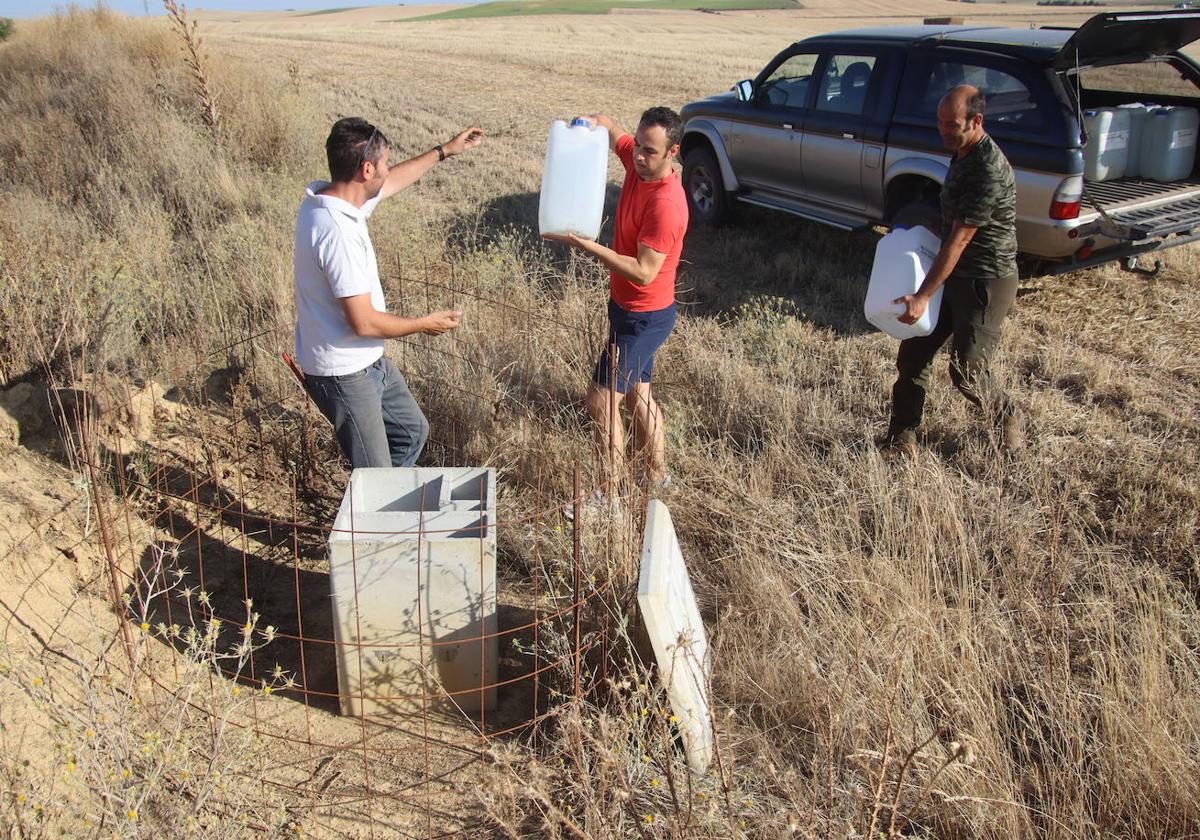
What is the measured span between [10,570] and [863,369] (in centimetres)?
449

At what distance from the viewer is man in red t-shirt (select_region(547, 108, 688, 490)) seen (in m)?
3.71

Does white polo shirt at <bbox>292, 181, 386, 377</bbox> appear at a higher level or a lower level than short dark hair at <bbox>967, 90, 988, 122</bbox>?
lower

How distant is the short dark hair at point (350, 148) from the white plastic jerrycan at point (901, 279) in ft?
7.90

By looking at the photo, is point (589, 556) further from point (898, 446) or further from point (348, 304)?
point (898, 446)

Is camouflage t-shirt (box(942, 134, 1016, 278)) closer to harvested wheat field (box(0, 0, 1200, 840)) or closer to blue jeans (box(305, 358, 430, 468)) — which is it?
harvested wheat field (box(0, 0, 1200, 840))

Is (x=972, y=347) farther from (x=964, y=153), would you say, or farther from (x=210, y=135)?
(x=210, y=135)

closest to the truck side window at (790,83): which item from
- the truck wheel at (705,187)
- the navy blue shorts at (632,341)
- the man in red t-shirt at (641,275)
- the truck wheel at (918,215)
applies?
the truck wheel at (705,187)

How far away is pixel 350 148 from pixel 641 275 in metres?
1.22

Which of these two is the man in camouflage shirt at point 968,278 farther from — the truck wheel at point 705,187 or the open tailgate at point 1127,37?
the truck wheel at point 705,187

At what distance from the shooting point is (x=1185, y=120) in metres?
6.40

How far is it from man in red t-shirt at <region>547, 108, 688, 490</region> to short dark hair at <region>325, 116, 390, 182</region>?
2.91 feet

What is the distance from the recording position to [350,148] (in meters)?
3.20

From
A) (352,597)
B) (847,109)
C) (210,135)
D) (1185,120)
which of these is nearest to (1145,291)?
(1185,120)

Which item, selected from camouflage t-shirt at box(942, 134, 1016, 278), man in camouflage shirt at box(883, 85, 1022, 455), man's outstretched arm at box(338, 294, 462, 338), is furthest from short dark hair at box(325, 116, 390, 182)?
camouflage t-shirt at box(942, 134, 1016, 278)
